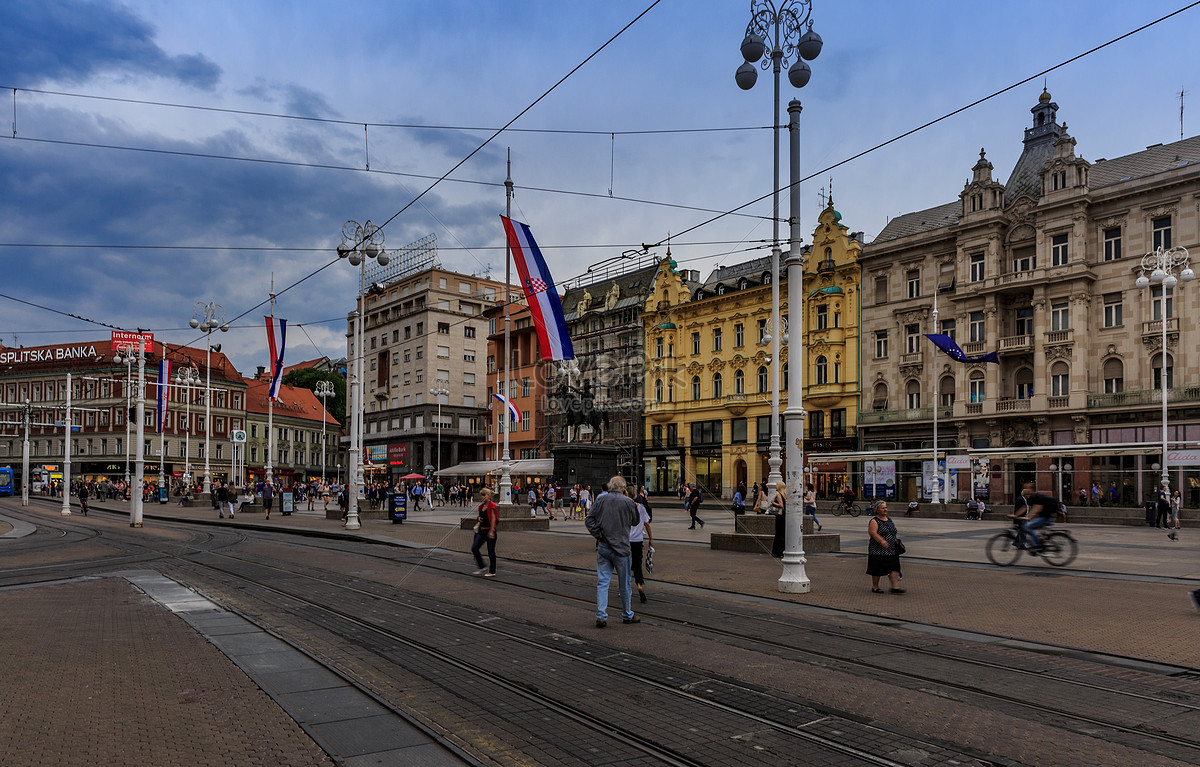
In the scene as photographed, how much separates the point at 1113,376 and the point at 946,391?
924cm

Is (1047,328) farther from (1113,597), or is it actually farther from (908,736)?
(908,736)

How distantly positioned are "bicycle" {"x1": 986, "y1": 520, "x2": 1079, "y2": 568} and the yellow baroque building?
1370 inches

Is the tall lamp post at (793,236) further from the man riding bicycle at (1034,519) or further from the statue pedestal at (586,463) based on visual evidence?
the statue pedestal at (586,463)

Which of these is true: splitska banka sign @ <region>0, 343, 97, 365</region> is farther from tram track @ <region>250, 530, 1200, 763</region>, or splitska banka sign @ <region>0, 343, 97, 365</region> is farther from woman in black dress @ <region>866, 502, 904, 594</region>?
tram track @ <region>250, 530, 1200, 763</region>

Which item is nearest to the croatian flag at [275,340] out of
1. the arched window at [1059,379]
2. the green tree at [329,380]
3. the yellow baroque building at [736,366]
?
the yellow baroque building at [736,366]

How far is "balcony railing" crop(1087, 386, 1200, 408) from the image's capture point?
43.0 metres

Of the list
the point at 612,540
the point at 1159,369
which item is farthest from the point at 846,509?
the point at 612,540

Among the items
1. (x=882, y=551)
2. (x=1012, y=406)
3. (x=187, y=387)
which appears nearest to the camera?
(x=882, y=551)

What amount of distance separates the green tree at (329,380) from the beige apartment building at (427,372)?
18014mm

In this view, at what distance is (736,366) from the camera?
64438 mm

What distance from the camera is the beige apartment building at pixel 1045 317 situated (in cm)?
4381

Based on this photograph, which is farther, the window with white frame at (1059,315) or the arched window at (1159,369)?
the window with white frame at (1059,315)

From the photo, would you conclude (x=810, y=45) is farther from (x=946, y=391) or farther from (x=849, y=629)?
(x=946, y=391)

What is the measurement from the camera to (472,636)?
9.93 meters
